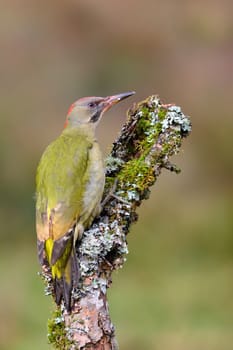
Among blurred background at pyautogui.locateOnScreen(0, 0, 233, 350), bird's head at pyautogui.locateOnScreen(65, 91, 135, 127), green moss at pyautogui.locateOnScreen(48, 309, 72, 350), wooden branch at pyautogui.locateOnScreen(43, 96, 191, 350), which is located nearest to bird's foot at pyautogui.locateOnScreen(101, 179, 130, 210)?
wooden branch at pyautogui.locateOnScreen(43, 96, 191, 350)

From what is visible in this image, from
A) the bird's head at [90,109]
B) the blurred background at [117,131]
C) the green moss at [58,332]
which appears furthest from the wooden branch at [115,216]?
the blurred background at [117,131]

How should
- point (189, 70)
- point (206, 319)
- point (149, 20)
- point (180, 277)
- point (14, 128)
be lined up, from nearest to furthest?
point (206, 319), point (180, 277), point (14, 128), point (189, 70), point (149, 20)

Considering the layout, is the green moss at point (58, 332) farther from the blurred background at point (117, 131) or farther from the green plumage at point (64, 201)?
the blurred background at point (117, 131)

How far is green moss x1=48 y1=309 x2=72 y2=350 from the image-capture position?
5270mm

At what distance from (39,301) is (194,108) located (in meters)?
6.47

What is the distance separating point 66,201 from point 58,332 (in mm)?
915

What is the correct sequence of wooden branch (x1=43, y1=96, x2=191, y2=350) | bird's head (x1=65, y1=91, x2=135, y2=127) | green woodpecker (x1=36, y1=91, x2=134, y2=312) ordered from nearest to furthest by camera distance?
wooden branch (x1=43, y1=96, x2=191, y2=350) < green woodpecker (x1=36, y1=91, x2=134, y2=312) < bird's head (x1=65, y1=91, x2=135, y2=127)

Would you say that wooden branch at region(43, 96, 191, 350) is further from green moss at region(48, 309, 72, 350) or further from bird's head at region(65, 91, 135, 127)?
bird's head at region(65, 91, 135, 127)

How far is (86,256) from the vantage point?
5.53 metres

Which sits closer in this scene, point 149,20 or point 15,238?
point 15,238

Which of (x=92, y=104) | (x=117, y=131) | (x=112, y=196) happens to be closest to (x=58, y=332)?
(x=112, y=196)

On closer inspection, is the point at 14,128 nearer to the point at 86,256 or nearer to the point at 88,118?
the point at 88,118

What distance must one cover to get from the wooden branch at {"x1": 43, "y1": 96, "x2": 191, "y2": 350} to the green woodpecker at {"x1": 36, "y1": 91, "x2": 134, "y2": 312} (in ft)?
0.18

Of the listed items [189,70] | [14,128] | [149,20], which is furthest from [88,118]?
[149,20]
